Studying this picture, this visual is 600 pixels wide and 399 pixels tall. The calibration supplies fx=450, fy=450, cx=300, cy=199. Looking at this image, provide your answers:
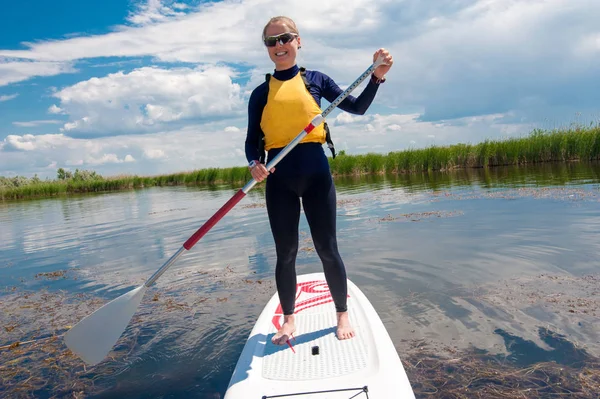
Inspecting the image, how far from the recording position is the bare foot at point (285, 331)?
3.21 meters

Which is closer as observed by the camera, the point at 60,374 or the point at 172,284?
the point at 60,374

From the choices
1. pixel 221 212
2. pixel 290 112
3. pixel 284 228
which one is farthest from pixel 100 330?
pixel 290 112

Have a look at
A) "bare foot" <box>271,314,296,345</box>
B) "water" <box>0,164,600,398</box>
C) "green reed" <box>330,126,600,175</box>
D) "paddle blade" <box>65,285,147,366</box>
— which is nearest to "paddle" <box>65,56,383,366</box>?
"paddle blade" <box>65,285,147,366</box>

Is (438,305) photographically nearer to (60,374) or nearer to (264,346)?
(264,346)

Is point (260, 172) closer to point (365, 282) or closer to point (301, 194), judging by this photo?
point (301, 194)

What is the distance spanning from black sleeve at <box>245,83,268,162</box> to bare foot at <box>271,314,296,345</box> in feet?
4.06

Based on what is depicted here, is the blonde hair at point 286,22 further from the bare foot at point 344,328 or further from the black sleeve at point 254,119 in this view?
the bare foot at point 344,328

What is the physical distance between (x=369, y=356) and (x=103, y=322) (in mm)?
2107

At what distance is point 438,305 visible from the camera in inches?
174

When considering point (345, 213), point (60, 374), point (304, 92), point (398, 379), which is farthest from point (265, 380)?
point (345, 213)

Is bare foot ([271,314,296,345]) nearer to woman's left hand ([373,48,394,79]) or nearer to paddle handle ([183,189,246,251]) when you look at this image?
paddle handle ([183,189,246,251])

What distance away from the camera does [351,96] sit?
10.8ft

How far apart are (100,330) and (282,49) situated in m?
2.53

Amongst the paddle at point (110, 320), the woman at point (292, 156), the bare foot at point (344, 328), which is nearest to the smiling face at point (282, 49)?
the woman at point (292, 156)
